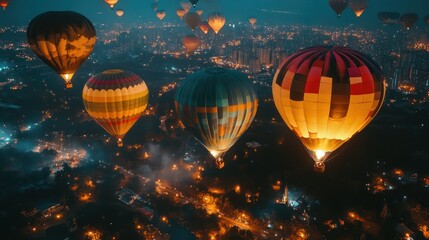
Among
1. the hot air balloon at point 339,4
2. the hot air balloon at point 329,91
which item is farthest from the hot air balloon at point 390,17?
the hot air balloon at point 329,91

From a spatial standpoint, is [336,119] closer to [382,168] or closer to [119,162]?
[382,168]

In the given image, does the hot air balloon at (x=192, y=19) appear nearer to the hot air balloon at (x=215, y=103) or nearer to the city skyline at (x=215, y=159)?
the city skyline at (x=215, y=159)

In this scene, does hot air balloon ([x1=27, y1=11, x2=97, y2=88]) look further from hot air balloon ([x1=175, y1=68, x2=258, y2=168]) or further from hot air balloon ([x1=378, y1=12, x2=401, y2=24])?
hot air balloon ([x1=378, y1=12, x2=401, y2=24])


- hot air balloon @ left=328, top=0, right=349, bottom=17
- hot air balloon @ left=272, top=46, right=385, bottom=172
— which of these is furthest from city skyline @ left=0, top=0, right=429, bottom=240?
hot air balloon @ left=328, top=0, right=349, bottom=17

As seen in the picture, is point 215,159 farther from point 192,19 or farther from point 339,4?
point 192,19

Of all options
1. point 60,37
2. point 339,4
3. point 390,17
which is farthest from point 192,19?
point 60,37
